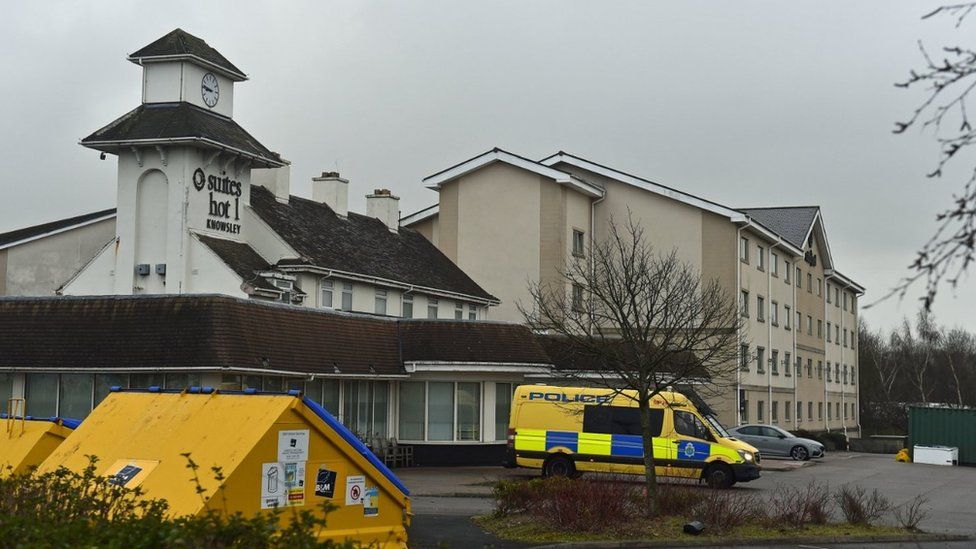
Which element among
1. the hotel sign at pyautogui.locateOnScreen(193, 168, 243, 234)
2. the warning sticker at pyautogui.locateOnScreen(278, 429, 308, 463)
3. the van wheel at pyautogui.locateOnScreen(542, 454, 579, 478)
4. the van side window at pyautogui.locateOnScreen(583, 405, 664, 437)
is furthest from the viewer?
the hotel sign at pyautogui.locateOnScreen(193, 168, 243, 234)

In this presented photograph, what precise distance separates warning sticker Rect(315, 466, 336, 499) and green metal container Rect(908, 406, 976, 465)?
40.0m

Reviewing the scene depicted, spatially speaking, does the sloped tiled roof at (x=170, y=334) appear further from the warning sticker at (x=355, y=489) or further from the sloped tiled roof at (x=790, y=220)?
the sloped tiled roof at (x=790, y=220)

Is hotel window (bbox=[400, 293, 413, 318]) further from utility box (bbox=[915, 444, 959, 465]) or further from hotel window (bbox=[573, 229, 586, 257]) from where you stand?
utility box (bbox=[915, 444, 959, 465])

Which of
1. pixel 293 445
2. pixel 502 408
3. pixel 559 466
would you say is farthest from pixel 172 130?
pixel 293 445

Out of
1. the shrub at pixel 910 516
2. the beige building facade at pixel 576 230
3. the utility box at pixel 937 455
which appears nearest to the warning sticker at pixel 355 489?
the shrub at pixel 910 516

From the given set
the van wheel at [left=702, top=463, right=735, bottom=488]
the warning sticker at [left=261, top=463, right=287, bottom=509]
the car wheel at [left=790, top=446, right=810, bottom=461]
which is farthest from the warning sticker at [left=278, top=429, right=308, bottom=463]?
the car wheel at [left=790, top=446, right=810, bottom=461]

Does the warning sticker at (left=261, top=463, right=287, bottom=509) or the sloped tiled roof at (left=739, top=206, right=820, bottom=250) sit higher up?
the sloped tiled roof at (left=739, top=206, right=820, bottom=250)

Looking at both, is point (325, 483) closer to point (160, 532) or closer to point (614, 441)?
point (160, 532)

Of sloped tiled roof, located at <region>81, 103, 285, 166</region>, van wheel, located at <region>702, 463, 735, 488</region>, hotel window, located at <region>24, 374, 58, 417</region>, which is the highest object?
sloped tiled roof, located at <region>81, 103, 285, 166</region>

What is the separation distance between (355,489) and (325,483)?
1.58 ft

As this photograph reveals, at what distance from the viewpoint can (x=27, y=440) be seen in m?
16.1

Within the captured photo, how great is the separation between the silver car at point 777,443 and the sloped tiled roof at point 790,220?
18.1m

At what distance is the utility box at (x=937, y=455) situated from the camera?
47713 millimetres

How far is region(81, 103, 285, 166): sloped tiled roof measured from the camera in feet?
121
